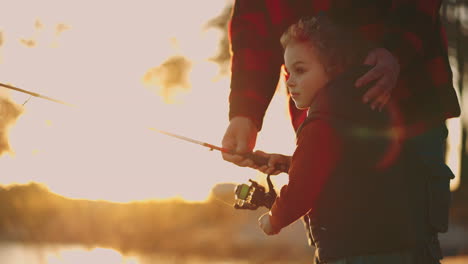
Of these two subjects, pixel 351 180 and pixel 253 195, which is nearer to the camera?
pixel 351 180

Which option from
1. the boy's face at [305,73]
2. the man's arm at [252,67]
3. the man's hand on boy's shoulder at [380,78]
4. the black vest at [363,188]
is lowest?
the black vest at [363,188]

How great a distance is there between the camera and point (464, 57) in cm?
1538

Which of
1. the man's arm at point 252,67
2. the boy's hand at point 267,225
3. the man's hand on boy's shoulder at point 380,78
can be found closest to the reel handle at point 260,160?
the man's arm at point 252,67

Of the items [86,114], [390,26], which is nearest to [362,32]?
[390,26]

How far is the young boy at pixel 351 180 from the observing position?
2.41 meters

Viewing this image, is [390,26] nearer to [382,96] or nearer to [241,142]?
[382,96]

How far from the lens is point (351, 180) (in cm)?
242

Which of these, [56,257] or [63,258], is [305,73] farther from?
[63,258]

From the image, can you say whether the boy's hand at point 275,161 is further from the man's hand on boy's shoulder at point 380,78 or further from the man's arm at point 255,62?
the man's hand on boy's shoulder at point 380,78

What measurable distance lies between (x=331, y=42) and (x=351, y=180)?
0.46 m

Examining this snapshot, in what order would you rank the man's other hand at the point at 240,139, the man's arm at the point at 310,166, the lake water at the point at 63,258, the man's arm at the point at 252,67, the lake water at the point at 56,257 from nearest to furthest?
the man's arm at the point at 310,166
the man's other hand at the point at 240,139
the man's arm at the point at 252,67
the lake water at the point at 56,257
the lake water at the point at 63,258

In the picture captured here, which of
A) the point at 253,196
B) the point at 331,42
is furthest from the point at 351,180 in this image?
the point at 253,196

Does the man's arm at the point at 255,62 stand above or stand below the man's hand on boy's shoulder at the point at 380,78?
above

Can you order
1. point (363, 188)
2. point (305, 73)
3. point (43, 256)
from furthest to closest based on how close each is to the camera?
point (43, 256), point (305, 73), point (363, 188)
